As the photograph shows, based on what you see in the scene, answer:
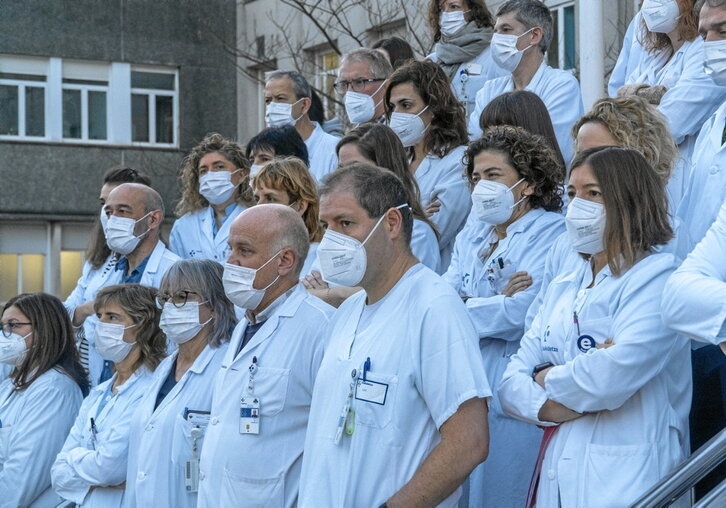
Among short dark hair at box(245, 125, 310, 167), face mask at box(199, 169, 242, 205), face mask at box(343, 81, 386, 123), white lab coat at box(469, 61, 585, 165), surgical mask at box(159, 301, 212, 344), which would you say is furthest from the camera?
face mask at box(199, 169, 242, 205)

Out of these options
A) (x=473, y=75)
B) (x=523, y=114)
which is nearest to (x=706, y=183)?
(x=523, y=114)

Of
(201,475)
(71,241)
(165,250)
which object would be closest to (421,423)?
(201,475)

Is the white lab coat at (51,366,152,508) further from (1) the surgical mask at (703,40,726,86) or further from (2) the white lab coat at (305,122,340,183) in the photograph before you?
(1) the surgical mask at (703,40,726,86)

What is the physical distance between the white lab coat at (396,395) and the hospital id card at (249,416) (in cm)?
60

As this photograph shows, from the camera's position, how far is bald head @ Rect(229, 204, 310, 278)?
19.5ft

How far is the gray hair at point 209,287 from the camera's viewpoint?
673 cm

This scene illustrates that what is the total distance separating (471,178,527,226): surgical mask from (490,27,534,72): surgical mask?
2.02 meters

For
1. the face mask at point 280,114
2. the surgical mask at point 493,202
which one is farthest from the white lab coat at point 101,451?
the face mask at point 280,114

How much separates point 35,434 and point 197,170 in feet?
7.48

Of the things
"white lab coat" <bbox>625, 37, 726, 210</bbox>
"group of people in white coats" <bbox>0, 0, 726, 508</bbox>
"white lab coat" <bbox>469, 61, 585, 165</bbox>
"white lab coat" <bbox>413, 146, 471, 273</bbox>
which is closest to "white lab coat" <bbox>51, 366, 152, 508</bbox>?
"group of people in white coats" <bbox>0, 0, 726, 508</bbox>

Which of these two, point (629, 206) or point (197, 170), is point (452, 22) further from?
point (629, 206)

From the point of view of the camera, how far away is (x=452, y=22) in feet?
29.0

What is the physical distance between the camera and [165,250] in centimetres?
849

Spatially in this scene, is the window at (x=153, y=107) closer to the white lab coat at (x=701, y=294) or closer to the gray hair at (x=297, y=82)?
the gray hair at (x=297, y=82)
